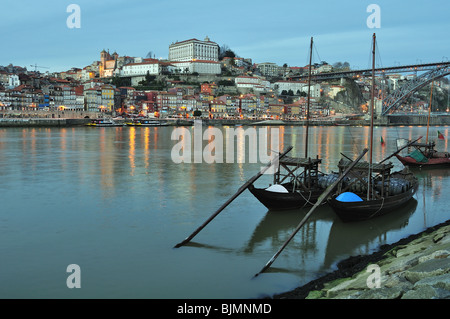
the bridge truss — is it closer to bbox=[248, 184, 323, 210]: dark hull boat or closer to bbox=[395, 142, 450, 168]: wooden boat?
bbox=[395, 142, 450, 168]: wooden boat

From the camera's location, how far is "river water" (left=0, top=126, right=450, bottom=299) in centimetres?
596

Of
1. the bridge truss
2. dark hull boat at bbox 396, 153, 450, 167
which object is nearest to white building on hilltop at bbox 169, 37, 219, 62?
the bridge truss

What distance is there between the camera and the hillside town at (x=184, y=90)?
232 feet

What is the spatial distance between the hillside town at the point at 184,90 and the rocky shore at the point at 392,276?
6299 centimetres

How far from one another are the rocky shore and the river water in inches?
14.4

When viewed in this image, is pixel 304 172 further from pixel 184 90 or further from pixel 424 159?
pixel 184 90

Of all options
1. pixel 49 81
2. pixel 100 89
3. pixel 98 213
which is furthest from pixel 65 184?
pixel 49 81

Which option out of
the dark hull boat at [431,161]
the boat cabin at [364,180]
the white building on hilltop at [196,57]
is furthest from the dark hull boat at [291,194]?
the white building on hilltop at [196,57]

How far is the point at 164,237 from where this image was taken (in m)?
7.96

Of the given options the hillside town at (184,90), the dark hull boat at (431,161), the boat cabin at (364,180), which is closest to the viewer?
the boat cabin at (364,180)

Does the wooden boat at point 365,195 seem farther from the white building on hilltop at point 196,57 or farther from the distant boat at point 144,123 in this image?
the white building on hilltop at point 196,57
